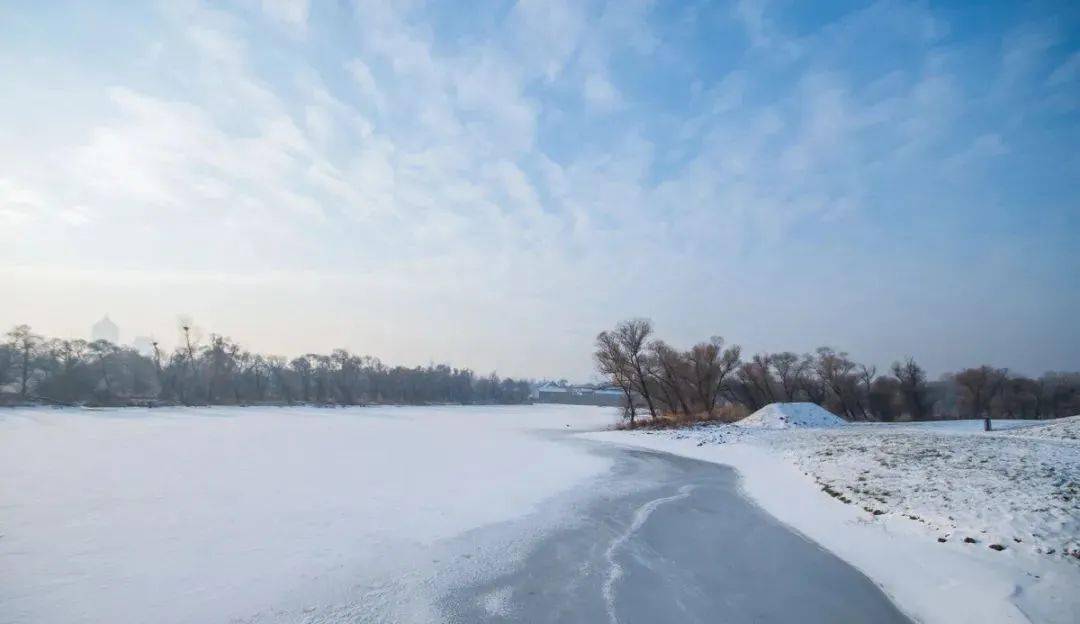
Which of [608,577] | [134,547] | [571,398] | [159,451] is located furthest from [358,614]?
[571,398]

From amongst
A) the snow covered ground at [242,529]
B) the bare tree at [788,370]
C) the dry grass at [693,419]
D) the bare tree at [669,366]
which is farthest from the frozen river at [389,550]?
the bare tree at [788,370]

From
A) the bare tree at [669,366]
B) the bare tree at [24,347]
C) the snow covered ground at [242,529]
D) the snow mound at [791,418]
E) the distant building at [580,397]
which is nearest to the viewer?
the snow covered ground at [242,529]

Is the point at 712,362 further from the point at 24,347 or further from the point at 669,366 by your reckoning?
the point at 24,347

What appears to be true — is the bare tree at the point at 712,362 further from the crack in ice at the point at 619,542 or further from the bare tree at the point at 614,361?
the crack in ice at the point at 619,542

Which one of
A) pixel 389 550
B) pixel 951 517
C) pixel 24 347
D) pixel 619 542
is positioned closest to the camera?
pixel 389 550

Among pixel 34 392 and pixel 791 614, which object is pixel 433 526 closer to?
pixel 791 614

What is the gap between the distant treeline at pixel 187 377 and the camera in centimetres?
5634

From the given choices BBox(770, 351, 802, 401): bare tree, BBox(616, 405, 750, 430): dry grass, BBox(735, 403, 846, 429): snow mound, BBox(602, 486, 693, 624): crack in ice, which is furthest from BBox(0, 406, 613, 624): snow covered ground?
BBox(770, 351, 802, 401): bare tree

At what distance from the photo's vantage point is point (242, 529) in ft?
28.0

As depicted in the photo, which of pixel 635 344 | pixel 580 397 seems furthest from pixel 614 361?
pixel 580 397

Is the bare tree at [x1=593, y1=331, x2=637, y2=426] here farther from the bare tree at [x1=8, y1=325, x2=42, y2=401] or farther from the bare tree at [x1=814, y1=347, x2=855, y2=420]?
the bare tree at [x1=8, y1=325, x2=42, y2=401]

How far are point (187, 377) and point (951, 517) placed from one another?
87834 millimetres

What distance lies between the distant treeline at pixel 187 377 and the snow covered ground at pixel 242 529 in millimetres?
50495

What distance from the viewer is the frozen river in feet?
18.9
